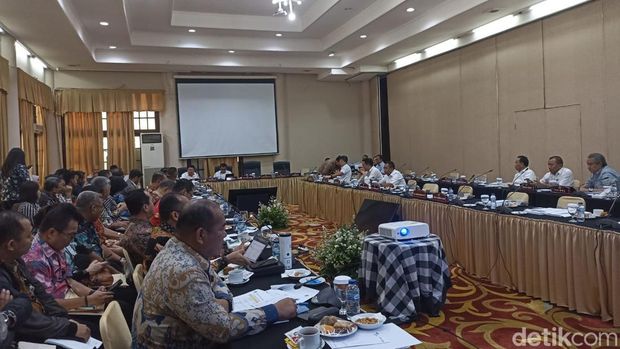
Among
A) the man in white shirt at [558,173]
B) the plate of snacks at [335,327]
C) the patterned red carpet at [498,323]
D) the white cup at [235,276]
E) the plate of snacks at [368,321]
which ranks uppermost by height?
the man in white shirt at [558,173]

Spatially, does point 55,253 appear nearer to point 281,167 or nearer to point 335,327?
point 335,327

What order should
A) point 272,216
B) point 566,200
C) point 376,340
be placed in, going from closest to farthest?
point 376,340
point 566,200
point 272,216

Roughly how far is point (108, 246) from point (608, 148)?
6.53 meters

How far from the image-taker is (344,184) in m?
7.79

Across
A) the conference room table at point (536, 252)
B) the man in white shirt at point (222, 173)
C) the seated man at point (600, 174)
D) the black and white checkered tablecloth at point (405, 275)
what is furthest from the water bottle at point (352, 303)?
the man in white shirt at point (222, 173)

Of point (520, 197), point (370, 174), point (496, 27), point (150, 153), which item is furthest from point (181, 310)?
point (150, 153)

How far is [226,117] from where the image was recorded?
11867 millimetres

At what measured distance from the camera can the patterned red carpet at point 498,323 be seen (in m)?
3.01

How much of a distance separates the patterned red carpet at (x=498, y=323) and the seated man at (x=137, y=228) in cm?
190

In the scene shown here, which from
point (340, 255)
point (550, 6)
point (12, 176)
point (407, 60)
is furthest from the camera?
point (407, 60)

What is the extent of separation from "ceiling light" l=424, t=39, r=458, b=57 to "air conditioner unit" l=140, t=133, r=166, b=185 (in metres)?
6.48

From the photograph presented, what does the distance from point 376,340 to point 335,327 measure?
152mm

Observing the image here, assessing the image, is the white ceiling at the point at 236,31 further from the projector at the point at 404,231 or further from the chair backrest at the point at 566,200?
the projector at the point at 404,231

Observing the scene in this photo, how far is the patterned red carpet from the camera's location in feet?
9.87
